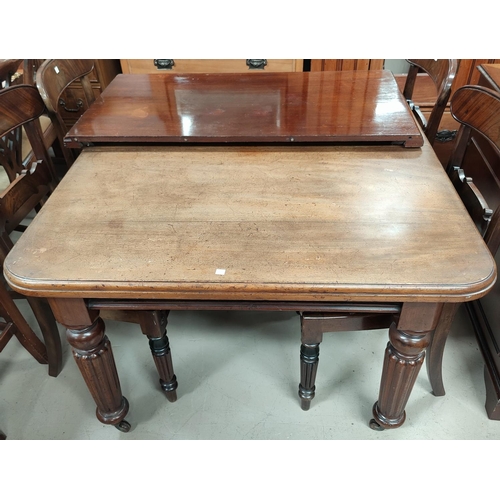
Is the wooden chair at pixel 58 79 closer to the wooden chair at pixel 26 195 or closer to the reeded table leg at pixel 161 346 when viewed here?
the wooden chair at pixel 26 195

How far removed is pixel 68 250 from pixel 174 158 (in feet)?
1.40

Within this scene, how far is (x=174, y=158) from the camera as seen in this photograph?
1273mm

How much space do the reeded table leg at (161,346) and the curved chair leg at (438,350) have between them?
2.61 ft

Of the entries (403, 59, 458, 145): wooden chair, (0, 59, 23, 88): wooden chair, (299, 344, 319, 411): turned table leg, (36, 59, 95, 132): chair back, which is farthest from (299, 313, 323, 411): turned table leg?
(0, 59, 23, 88): wooden chair

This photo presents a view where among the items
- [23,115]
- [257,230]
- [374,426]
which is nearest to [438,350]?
[374,426]

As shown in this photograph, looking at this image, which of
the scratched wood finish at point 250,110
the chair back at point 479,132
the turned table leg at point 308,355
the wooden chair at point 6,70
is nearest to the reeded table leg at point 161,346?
the turned table leg at point 308,355

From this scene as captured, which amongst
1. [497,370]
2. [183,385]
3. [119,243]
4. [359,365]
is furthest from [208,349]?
[497,370]

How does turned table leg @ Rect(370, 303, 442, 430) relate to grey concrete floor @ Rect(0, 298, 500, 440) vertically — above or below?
above

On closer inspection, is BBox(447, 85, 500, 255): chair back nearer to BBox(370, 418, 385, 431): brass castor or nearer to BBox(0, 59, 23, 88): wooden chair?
BBox(370, 418, 385, 431): brass castor

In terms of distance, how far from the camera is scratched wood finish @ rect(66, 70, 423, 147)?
129 centimetres

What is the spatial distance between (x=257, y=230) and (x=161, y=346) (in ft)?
1.76

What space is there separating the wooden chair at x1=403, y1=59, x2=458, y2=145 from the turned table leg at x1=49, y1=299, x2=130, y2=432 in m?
1.18

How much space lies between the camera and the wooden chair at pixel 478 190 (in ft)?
3.80

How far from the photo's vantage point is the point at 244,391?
1.55m
